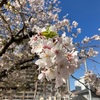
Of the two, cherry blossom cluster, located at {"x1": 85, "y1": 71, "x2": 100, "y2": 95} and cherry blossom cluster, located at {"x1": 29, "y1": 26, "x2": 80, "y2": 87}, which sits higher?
cherry blossom cluster, located at {"x1": 85, "y1": 71, "x2": 100, "y2": 95}

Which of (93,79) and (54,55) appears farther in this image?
(93,79)

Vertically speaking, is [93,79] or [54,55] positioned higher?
[93,79]

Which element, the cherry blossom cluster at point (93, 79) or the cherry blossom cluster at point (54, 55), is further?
the cherry blossom cluster at point (93, 79)

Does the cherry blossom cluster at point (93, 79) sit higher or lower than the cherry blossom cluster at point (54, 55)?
higher

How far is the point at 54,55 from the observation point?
4.77ft

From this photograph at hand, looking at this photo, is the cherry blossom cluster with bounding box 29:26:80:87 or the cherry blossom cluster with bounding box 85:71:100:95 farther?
the cherry blossom cluster with bounding box 85:71:100:95

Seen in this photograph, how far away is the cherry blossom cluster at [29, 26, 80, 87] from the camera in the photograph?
57.7 inches

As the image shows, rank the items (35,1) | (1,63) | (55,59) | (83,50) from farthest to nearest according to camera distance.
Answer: (35,1) → (1,63) → (83,50) → (55,59)

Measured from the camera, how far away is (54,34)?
1.61 meters

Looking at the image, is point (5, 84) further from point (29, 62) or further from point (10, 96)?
point (10, 96)

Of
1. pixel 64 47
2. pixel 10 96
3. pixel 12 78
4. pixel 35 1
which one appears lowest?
pixel 64 47

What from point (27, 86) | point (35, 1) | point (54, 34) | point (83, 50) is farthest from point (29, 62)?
point (54, 34)

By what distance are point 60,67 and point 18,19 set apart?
827 centimetres

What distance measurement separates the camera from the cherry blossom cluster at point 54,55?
147 cm
